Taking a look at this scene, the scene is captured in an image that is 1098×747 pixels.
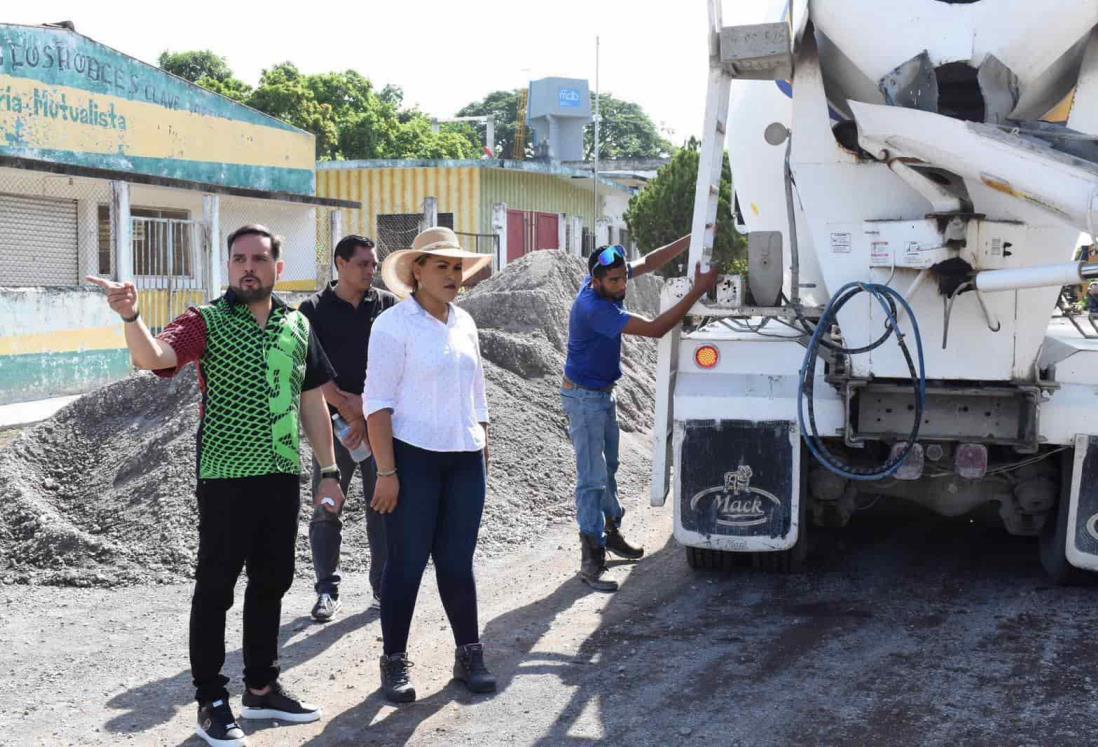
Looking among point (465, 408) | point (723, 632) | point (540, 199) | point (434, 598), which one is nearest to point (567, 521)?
point (434, 598)

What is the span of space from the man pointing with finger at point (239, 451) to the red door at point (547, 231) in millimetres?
25714

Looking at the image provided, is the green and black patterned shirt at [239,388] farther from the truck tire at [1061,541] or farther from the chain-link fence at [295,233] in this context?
the chain-link fence at [295,233]

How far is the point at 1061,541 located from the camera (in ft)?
21.3

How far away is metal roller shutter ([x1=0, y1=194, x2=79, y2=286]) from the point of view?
16828mm

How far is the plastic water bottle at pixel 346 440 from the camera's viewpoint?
600cm

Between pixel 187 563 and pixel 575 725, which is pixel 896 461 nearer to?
pixel 575 725

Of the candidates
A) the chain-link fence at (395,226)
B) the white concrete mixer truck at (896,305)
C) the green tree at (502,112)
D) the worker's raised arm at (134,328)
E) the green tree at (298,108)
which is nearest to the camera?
the worker's raised arm at (134,328)

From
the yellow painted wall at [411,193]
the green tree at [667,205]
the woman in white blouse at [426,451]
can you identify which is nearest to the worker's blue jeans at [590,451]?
the woman in white blouse at [426,451]

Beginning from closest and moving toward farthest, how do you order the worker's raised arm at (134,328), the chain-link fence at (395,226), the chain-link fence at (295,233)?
the worker's raised arm at (134,328), the chain-link fence at (295,233), the chain-link fence at (395,226)

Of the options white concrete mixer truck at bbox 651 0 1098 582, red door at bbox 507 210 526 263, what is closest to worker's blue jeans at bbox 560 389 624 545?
white concrete mixer truck at bbox 651 0 1098 582

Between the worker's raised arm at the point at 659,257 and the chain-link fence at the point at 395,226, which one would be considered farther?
the chain-link fence at the point at 395,226

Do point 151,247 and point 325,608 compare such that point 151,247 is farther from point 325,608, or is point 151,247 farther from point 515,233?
point 325,608

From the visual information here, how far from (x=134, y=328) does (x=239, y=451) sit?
0.64m

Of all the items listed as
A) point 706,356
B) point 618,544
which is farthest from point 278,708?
point 618,544
